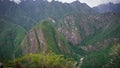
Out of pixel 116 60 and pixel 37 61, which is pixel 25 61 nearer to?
pixel 37 61

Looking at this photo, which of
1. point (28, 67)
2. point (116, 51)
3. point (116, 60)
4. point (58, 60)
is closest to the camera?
point (28, 67)

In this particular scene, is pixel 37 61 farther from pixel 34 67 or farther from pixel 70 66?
pixel 70 66

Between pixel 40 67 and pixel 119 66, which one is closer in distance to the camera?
pixel 40 67

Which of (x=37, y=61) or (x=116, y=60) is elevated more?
(x=37, y=61)

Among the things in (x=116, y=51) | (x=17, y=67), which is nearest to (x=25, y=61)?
(x=17, y=67)

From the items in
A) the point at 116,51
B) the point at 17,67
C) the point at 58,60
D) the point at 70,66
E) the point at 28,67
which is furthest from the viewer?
the point at 116,51

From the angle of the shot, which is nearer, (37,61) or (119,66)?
(37,61)

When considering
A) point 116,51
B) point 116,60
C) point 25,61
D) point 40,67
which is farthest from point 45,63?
point 116,60

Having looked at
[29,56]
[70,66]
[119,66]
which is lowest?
[119,66]

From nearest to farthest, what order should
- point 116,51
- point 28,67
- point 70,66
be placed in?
1. point 28,67
2. point 70,66
3. point 116,51
